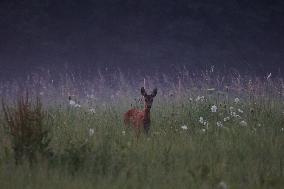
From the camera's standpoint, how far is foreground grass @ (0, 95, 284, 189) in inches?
217

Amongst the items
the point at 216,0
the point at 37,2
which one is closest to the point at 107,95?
the point at 37,2

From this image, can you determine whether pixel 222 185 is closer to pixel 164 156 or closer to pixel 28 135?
pixel 164 156

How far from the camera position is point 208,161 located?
A: 21.0ft

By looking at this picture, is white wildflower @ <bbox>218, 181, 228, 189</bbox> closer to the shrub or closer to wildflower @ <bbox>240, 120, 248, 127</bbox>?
the shrub

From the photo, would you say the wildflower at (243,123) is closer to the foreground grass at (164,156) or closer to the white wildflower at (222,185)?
the foreground grass at (164,156)

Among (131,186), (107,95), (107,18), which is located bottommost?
(131,186)

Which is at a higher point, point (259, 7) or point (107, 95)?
point (259, 7)

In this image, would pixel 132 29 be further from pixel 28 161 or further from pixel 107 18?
pixel 28 161

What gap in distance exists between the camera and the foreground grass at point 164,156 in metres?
5.52

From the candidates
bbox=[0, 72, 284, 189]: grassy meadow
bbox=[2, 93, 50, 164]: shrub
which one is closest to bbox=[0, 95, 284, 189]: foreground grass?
bbox=[0, 72, 284, 189]: grassy meadow

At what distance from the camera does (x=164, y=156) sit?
258 inches

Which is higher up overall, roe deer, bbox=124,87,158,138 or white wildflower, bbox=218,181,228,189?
roe deer, bbox=124,87,158,138

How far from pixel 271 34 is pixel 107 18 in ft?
24.7

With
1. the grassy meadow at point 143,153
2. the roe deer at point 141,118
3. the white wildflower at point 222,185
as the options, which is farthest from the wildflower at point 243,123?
the white wildflower at point 222,185
